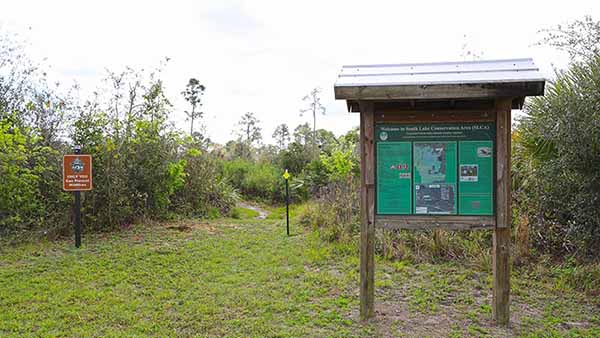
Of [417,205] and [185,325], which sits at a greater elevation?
[417,205]

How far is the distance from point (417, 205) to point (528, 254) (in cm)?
286

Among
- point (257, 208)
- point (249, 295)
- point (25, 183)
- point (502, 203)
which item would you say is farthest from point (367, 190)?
point (257, 208)

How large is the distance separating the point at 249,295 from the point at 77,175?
4.20m

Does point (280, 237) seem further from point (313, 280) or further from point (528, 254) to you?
point (528, 254)

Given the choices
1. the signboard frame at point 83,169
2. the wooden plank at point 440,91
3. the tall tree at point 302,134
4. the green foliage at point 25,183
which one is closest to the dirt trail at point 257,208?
the tall tree at point 302,134

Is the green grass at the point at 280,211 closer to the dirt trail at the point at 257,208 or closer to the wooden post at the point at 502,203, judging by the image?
the dirt trail at the point at 257,208

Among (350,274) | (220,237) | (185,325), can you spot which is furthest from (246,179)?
(185,325)

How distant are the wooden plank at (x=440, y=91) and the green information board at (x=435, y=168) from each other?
0.39 meters

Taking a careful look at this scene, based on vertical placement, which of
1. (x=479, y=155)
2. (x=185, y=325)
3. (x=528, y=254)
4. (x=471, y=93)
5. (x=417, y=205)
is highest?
(x=471, y=93)

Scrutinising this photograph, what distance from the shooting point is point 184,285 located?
593 cm

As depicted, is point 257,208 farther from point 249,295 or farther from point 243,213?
point 249,295

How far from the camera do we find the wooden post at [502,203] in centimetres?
439

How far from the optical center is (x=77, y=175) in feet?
26.3

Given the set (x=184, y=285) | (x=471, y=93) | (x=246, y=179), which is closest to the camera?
(x=471, y=93)
